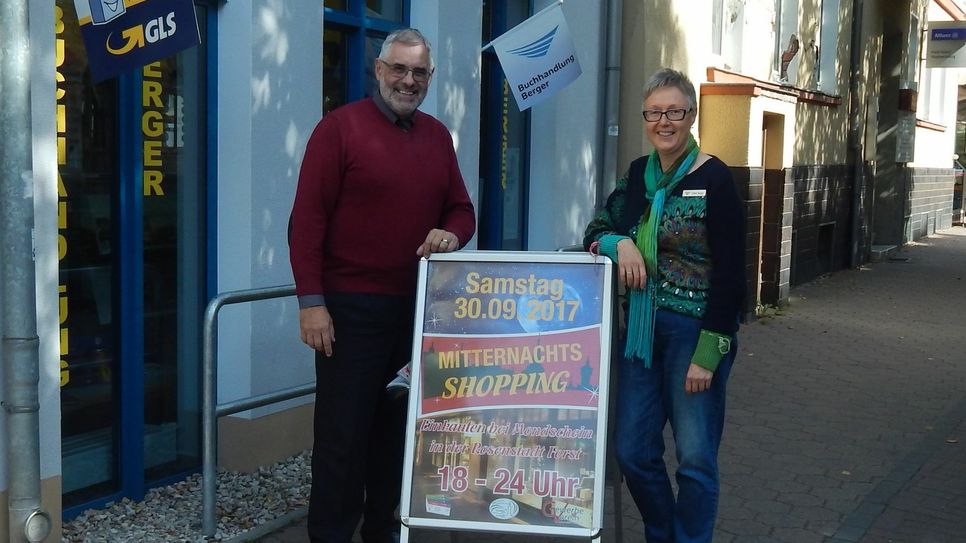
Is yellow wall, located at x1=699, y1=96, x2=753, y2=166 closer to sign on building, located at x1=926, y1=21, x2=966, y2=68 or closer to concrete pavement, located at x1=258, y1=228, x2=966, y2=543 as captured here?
concrete pavement, located at x1=258, y1=228, x2=966, y2=543

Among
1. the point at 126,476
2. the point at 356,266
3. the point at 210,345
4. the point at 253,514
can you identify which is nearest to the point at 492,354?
the point at 356,266

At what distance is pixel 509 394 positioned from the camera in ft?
13.3

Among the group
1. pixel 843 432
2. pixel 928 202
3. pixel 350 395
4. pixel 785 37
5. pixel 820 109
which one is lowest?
pixel 843 432

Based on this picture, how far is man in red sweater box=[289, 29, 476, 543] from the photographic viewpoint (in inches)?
161

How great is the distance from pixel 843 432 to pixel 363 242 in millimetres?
4231

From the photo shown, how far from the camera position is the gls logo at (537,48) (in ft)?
25.2

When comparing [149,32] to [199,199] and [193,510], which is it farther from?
[193,510]

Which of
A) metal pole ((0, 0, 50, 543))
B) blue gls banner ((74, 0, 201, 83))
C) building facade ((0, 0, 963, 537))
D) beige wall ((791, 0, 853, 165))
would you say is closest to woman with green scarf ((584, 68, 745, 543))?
blue gls banner ((74, 0, 201, 83))

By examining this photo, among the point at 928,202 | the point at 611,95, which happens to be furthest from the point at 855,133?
the point at 928,202

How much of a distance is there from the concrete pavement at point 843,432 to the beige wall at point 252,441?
2.70 ft

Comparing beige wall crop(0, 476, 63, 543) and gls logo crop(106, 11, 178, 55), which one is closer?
gls logo crop(106, 11, 178, 55)

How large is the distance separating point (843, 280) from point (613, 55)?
7401mm

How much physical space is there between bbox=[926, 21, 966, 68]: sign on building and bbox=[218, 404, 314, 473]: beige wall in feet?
65.0

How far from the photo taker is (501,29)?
8859 millimetres
